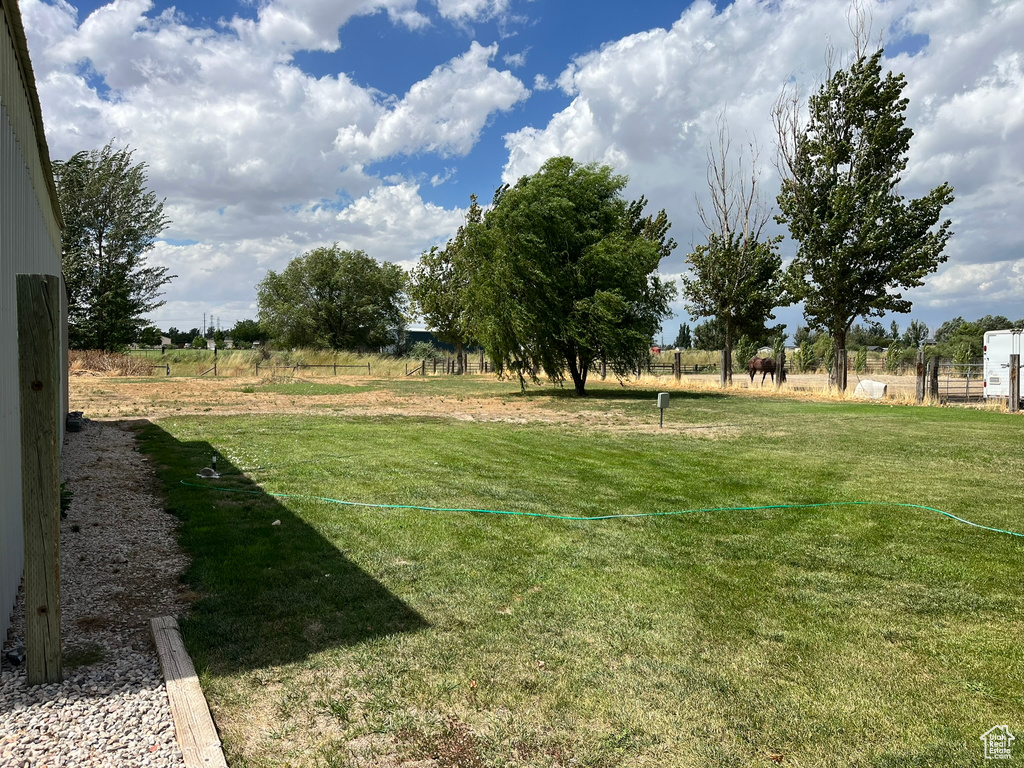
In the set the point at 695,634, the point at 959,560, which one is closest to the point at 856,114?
the point at 959,560

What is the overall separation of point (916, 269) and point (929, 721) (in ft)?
88.3

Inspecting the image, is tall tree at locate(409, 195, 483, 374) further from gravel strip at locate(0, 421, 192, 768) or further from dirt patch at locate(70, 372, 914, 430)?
gravel strip at locate(0, 421, 192, 768)

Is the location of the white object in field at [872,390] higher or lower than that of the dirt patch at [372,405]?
higher

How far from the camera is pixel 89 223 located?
37.7 metres

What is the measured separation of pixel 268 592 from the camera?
169 inches

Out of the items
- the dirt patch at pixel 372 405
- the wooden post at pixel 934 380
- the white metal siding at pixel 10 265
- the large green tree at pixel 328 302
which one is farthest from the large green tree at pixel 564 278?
the large green tree at pixel 328 302

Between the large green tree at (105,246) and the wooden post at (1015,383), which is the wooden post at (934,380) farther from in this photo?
the large green tree at (105,246)

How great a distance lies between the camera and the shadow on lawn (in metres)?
3.57

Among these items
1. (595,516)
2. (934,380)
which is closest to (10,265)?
(595,516)

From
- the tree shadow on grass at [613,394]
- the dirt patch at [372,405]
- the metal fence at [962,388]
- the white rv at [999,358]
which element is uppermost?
the white rv at [999,358]

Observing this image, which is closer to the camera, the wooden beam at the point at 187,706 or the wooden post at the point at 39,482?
the wooden beam at the point at 187,706

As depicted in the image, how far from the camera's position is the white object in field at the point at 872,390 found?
2266cm

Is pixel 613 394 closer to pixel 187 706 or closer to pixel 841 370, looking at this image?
pixel 841 370

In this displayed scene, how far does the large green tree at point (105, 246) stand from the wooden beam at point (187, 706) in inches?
1582
